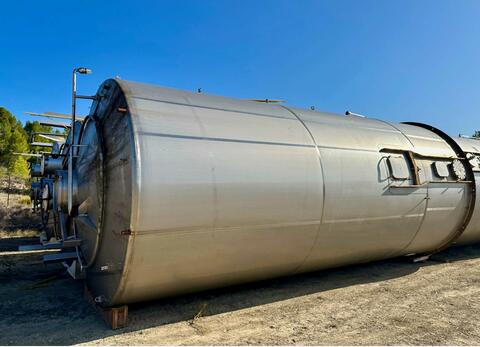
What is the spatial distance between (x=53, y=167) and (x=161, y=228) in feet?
10.9

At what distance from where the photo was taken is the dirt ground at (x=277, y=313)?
409cm

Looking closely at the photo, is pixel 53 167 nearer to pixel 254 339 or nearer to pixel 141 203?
pixel 141 203

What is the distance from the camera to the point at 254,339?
4.02 metres

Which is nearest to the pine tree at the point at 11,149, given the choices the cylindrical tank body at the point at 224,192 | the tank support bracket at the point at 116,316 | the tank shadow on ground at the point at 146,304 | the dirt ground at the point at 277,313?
the dirt ground at the point at 277,313

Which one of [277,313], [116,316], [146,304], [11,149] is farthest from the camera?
[11,149]

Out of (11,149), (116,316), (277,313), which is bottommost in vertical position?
(277,313)

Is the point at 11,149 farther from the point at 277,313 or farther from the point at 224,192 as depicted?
the point at 277,313

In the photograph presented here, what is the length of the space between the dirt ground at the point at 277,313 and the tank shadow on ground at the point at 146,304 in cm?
1

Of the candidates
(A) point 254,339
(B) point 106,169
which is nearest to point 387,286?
(A) point 254,339

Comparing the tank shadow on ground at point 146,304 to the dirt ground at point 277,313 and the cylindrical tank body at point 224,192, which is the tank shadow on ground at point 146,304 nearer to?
the dirt ground at point 277,313

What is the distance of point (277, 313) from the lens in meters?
4.79

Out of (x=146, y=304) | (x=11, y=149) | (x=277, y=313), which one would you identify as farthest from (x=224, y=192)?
(x=11, y=149)

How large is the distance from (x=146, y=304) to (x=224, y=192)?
6.63ft

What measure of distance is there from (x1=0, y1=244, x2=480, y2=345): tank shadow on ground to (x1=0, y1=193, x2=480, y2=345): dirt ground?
0.04 ft
